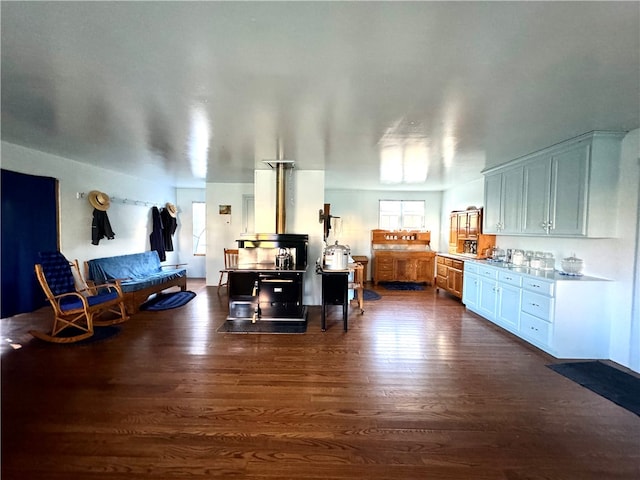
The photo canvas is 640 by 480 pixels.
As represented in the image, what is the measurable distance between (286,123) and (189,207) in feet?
19.5

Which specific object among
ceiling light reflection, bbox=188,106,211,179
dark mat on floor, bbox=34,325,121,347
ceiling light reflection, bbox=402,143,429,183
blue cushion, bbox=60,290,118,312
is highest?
ceiling light reflection, bbox=188,106,211,179

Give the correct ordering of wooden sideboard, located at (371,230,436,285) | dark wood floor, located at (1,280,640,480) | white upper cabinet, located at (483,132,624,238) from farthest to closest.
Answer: wooden sideboard, located at (371,230,436,285) → white upper cabinet, located at (483,132,624,238) → dark wood floor, located at (1,280,640,480)

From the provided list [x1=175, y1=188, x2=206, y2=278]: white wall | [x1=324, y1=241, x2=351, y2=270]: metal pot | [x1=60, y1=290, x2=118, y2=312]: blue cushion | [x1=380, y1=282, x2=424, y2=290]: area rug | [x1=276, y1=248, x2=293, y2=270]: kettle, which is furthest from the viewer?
[x1=175, y1=188, x2=206, y2=278]: white wall

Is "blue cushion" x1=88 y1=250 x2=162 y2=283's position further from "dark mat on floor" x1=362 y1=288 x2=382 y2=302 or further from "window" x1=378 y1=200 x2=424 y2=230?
"window" x1=378 y1=200 x2=424 y2=230

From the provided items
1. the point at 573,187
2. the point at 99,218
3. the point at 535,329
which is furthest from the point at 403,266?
the point at 99,218

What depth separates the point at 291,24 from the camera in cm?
150

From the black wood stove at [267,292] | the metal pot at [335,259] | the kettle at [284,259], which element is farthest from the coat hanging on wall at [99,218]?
the metal pot at [335,259]

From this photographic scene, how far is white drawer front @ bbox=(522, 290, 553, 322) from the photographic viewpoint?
10.5 feet

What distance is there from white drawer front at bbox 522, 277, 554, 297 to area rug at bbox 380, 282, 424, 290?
3.28 metres

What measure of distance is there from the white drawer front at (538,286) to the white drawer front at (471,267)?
1112mm

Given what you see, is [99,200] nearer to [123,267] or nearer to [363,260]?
[123,267]

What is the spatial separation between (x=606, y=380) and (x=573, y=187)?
2.01 meters

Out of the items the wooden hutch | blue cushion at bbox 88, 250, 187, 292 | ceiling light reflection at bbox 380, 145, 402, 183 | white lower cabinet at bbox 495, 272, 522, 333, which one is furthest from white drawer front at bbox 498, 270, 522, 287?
blue cushion at bbox 88, 250, 187, 292

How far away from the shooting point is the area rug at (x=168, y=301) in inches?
191
